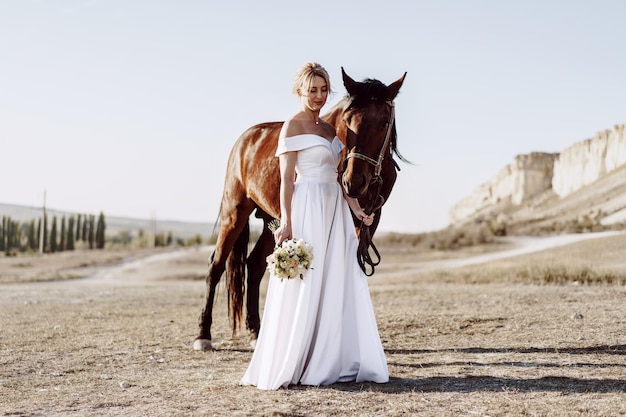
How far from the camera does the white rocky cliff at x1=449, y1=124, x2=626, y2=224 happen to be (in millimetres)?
88750

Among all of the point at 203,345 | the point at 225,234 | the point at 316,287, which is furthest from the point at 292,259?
the point at 225,234

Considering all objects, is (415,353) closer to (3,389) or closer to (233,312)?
(233,312)

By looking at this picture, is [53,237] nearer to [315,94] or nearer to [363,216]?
[363,216]

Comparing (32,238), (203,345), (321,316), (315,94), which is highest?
(315,94)

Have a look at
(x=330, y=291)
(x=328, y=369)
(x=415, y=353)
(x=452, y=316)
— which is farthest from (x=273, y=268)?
(x=452, y=316)

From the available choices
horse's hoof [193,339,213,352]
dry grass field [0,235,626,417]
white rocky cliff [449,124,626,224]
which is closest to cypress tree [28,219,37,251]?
dry grass field [0,235,626,417]

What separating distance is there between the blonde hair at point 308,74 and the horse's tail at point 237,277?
127 inches

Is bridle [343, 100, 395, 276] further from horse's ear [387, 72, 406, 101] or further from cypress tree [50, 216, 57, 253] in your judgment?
cypress tree [50, 216, 57, 253]

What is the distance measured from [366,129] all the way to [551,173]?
10923cm

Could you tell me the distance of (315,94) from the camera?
564cm

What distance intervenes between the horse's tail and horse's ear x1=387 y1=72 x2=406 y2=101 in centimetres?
325

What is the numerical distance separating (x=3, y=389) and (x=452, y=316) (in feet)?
19.0

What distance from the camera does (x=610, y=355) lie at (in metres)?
6.59

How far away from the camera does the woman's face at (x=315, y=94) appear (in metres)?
5.61
